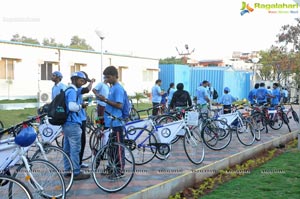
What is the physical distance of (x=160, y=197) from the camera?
4.74m

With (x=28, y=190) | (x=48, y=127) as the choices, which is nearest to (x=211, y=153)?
(x=48, y=127)

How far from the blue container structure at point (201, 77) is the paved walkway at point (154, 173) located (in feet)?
65.7

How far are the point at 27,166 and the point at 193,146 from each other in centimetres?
352

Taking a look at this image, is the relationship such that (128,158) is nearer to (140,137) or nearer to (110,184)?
(110,184)

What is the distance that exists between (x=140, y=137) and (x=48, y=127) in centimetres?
165

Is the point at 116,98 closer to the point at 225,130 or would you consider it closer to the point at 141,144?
the point at 141,144

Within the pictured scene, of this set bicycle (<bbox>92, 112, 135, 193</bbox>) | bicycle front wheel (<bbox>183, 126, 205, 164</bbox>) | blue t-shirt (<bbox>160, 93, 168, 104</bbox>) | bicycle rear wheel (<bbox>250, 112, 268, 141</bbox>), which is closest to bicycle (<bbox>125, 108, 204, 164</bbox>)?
bicycle front wheel (<bbox>183, 126, 205, 164</bbox>)

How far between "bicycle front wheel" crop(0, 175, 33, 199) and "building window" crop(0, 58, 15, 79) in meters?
17.4

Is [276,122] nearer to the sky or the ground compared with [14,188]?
nearer to the ground

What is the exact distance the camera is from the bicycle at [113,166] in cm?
505

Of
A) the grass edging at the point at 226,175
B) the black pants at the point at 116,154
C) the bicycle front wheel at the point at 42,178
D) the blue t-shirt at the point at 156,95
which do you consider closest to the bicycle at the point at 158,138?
the grass edging at the point at 226,175

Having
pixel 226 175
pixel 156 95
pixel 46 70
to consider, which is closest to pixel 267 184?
pixel 226 175

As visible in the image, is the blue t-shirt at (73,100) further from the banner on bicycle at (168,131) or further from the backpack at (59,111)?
the banner on bicycle at (168,131)

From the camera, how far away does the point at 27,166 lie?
3791mm
